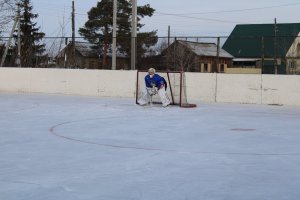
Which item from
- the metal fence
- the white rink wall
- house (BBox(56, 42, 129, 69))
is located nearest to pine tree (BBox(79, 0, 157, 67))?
the metal fence

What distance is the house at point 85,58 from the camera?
886 inches

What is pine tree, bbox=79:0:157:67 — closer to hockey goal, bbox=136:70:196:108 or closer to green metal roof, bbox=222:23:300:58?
green metal roof, bbox=222:23:300:58

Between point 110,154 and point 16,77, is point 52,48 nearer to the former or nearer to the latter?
point 16,77

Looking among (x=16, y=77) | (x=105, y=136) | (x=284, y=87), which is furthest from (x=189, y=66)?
(x=105, y=136)

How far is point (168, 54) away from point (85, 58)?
152 inches

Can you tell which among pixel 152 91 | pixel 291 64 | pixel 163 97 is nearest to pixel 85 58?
pixel 152 91

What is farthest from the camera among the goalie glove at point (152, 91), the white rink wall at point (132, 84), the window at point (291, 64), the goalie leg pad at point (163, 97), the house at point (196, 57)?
the house at point (196, 57)

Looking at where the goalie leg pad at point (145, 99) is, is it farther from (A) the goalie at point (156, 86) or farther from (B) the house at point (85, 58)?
(B) the house at point (85, 58)

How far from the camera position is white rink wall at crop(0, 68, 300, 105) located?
17.5 m

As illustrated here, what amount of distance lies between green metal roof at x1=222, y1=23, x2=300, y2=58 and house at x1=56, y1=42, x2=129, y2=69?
4.78 meters

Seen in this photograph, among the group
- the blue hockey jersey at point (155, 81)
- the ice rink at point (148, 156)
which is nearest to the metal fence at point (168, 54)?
the blue hockey jersey at point (155, 81)

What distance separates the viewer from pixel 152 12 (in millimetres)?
40812

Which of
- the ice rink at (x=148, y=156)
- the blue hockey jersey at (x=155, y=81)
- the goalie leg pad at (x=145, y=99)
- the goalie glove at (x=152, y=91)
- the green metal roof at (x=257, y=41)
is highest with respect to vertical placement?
the green metal roof at (x=257, y=41)

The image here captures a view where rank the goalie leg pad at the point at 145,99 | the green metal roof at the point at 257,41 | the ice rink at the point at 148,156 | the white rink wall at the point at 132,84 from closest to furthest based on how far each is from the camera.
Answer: the ice rink at the point at 148,156
the goalie leg pad at the point at 145,99
the white rink wall at the point at 132,84
the green metal roof at the point at 257,41
